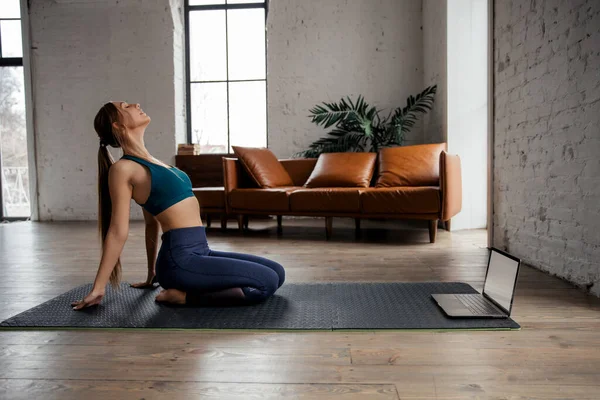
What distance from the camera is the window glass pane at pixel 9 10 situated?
6742 mm

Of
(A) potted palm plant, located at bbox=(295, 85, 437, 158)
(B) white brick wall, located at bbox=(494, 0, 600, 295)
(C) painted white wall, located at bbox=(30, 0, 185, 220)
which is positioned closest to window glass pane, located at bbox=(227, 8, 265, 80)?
(C) painted white wall, located at bbox=(30, 0, 185, 220)

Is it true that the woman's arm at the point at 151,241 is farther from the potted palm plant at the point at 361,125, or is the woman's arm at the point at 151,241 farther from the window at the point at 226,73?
the window at the point at 226,73

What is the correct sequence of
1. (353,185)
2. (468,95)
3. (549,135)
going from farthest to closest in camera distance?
(468,95)
(353,185)
(549,135)

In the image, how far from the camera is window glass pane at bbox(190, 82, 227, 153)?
685 cm

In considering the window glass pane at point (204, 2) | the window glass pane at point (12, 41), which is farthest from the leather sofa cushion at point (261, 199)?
the window glass pane at point (12, 41)

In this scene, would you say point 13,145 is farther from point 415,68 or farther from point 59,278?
point 415,68

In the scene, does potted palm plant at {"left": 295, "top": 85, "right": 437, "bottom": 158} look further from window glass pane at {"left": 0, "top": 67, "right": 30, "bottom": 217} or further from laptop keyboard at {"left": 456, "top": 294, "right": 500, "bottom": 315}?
window glass pane at {"left": 0, "top": 67, "right": 30, "bottom": 217}

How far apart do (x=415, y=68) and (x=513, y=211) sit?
3.39 metres

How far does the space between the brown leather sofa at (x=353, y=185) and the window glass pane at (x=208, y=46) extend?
2129mm

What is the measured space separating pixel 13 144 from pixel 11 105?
530 millimetres

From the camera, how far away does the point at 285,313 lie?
6.64ft

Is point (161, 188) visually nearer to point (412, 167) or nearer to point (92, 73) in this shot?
point (412, 167)

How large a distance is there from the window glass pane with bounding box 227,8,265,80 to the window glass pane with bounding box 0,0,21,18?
9.37 feet

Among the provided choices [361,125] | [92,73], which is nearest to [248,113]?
[361,125]
